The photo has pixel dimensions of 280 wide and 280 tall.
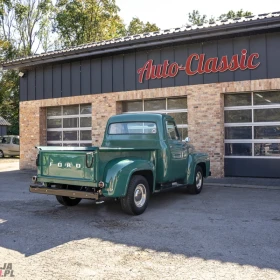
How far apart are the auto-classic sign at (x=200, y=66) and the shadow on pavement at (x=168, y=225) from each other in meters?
4.48

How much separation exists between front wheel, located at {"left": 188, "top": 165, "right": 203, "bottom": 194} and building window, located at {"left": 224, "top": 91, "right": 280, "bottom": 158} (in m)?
3.00

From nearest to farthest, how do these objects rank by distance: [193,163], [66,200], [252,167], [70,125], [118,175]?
1. [118,175]
2. [66,200]
3. [193,163]
4. [252,167]
5. [70,125]

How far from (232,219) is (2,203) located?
4998mm

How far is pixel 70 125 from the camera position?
Result: 1460 cm

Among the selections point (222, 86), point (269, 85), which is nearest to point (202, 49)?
point (222, 86)

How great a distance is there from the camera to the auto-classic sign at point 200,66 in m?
10.7

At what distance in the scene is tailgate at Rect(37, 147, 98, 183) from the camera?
5.73 meters

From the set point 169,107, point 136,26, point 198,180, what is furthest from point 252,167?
point 136,26

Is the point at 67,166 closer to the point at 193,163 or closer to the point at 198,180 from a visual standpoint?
the point at 193,163

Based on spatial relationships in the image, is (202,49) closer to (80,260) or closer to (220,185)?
(220,185)

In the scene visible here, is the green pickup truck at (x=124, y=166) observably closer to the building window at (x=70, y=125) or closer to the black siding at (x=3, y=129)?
the building window at (x=70, y=125)

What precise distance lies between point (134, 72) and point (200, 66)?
8.42 ft

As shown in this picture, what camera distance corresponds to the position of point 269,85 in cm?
1040

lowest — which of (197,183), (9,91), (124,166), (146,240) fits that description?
(146,240)
